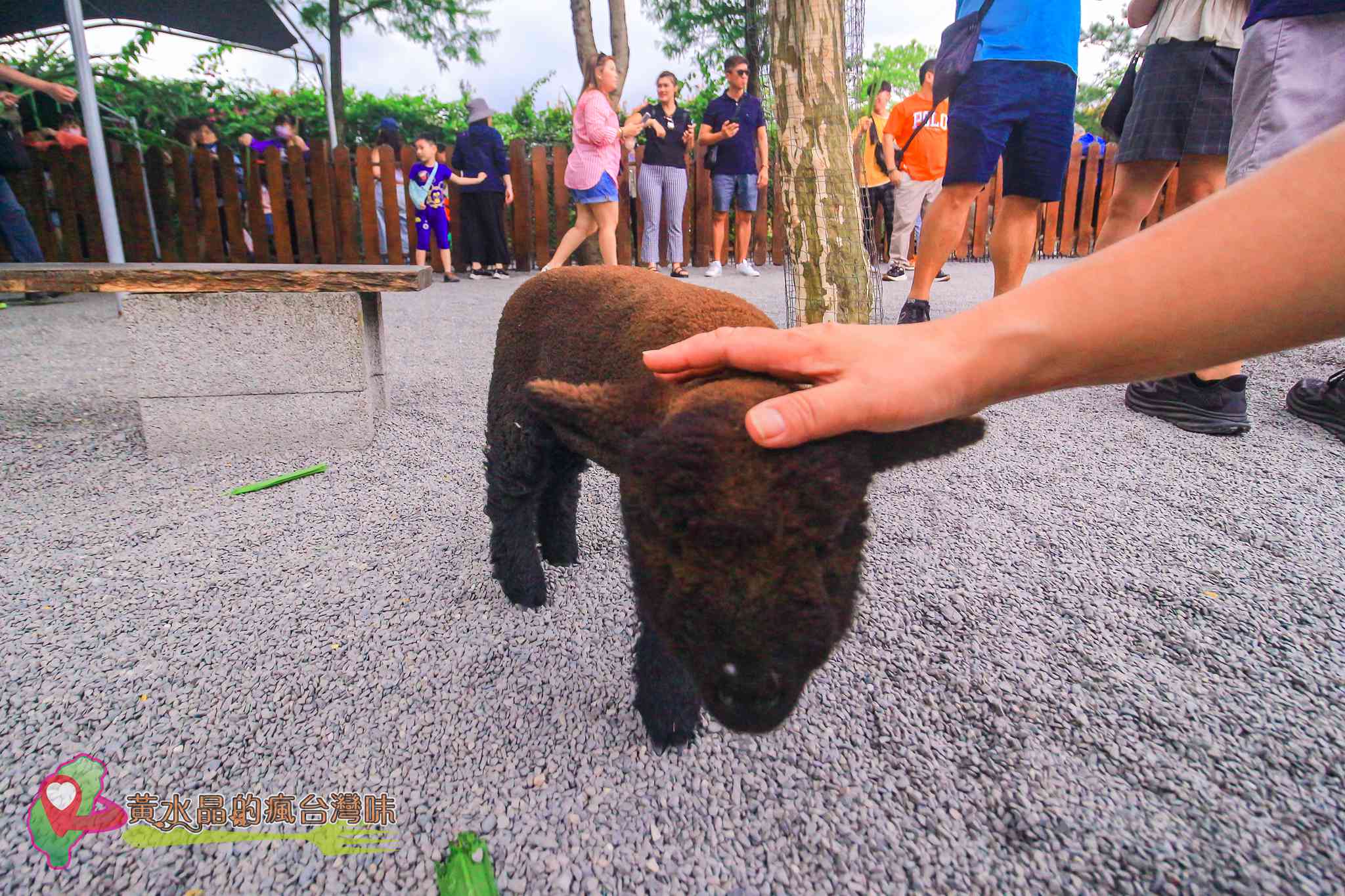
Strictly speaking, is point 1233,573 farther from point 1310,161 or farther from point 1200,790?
point 1310,161

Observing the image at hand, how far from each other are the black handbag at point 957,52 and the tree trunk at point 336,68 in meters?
12.5

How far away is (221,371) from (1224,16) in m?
4.76

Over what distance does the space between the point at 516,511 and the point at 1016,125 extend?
3.54m

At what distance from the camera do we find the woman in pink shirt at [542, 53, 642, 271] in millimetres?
6547

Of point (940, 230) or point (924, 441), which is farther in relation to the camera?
point (940, 230)

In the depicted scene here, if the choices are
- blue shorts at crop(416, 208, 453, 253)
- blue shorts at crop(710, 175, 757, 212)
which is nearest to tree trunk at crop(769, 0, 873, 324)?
blue shorts at crop(710, 175, 757, 212)

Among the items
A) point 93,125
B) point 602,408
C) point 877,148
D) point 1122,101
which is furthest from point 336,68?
point 602,408

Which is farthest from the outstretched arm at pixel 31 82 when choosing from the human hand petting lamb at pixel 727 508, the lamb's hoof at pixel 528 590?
the human hand petting lamb at pixel 727 508

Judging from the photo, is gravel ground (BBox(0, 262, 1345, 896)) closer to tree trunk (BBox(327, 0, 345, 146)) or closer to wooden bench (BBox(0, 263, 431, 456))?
wooden bench (BBox(0, 263, 431, 456))

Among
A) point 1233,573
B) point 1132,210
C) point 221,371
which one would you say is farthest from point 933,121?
point 221,371

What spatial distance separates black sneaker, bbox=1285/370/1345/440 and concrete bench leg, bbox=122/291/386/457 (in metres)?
4.37

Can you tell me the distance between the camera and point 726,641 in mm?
889

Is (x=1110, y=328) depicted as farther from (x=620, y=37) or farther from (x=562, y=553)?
(x=620, y=37)

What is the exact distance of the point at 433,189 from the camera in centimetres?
891
